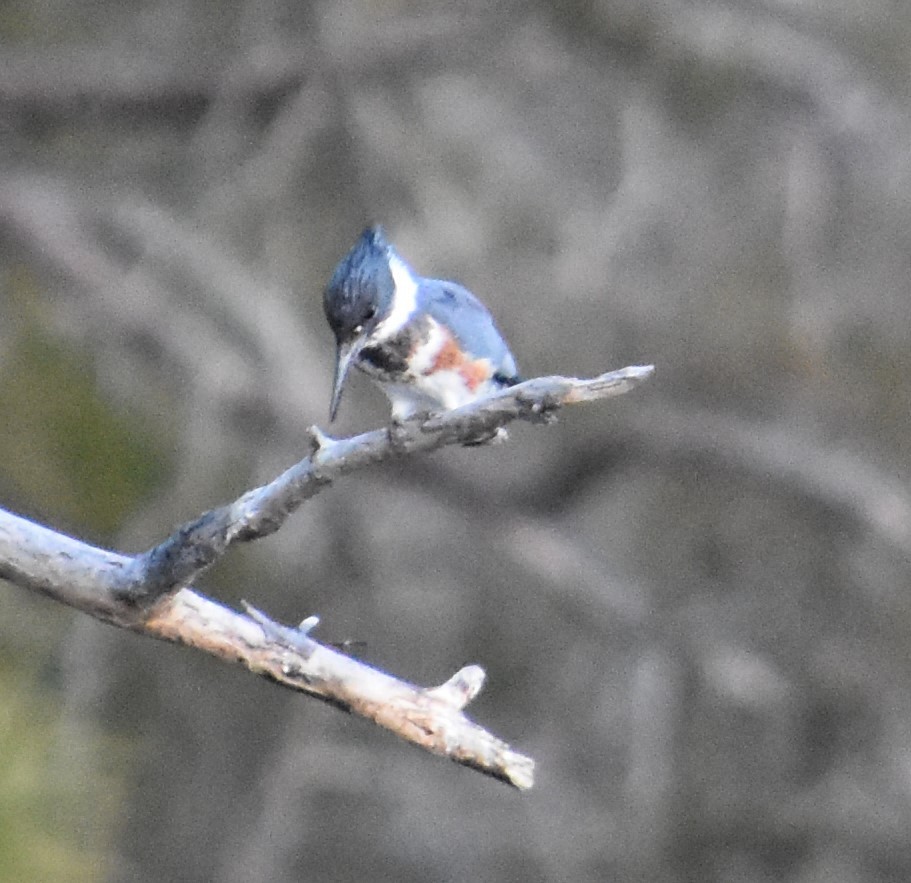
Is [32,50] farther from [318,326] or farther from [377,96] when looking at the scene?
[318,326]

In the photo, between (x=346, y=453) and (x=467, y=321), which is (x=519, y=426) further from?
(x=346, y=453)

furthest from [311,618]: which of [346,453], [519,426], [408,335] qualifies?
[519,426]

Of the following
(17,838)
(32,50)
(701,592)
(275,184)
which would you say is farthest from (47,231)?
(701,592)

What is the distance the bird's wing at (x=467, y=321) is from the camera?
1574mm

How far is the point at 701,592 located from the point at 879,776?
2.07 feet

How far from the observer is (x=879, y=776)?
3.49 metres

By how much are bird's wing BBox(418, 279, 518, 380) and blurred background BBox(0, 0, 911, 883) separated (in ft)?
3.12

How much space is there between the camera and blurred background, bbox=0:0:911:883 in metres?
2.70

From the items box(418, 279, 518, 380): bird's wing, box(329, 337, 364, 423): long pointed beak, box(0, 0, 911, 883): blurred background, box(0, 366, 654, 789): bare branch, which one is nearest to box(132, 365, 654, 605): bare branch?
box(0, 366, 654, 789): bare branch

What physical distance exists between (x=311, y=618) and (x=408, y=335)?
467mm

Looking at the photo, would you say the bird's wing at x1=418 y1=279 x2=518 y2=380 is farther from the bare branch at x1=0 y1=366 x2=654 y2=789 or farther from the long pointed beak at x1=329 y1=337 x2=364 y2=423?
the bare branch at x1=0 y1=366 x2=654 y2=789

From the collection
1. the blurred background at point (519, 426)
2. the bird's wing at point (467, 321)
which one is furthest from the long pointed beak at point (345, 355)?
the blurred background at point (519, 426)

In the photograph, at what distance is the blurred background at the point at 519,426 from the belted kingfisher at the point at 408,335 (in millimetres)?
984

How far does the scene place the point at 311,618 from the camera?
1.17m
